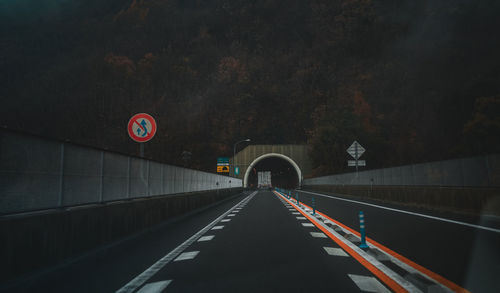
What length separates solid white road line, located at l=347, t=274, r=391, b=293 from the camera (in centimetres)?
446

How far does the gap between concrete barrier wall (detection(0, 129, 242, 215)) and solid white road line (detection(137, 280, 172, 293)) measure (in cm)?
266

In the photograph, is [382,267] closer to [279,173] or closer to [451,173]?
[451,173]

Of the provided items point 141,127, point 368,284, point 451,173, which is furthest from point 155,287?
point 451,173

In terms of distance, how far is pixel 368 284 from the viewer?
474 centimetres

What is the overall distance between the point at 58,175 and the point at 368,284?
237 inches

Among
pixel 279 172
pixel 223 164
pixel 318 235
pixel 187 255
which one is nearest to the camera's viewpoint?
pixel 187 255

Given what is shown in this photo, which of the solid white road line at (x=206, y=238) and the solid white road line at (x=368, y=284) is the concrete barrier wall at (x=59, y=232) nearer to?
the solid white road line at (x=206, y=238)

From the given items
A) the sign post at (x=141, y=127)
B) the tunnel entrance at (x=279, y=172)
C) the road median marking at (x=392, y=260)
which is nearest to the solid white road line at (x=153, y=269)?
the road median marking at (x=392, y=260)

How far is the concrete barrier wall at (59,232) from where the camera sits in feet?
16.7

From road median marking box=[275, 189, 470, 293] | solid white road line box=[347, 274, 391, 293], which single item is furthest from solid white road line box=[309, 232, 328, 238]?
solid white road line box=[347, 274, 391, 293]

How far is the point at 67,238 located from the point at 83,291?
232 centimetres

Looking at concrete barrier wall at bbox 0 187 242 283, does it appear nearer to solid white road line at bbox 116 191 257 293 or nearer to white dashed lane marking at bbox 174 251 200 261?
solid white road line at bbox 116 191 257 293

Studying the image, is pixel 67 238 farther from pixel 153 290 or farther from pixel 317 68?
pixel 317 68

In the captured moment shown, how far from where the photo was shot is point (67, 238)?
6.57m
